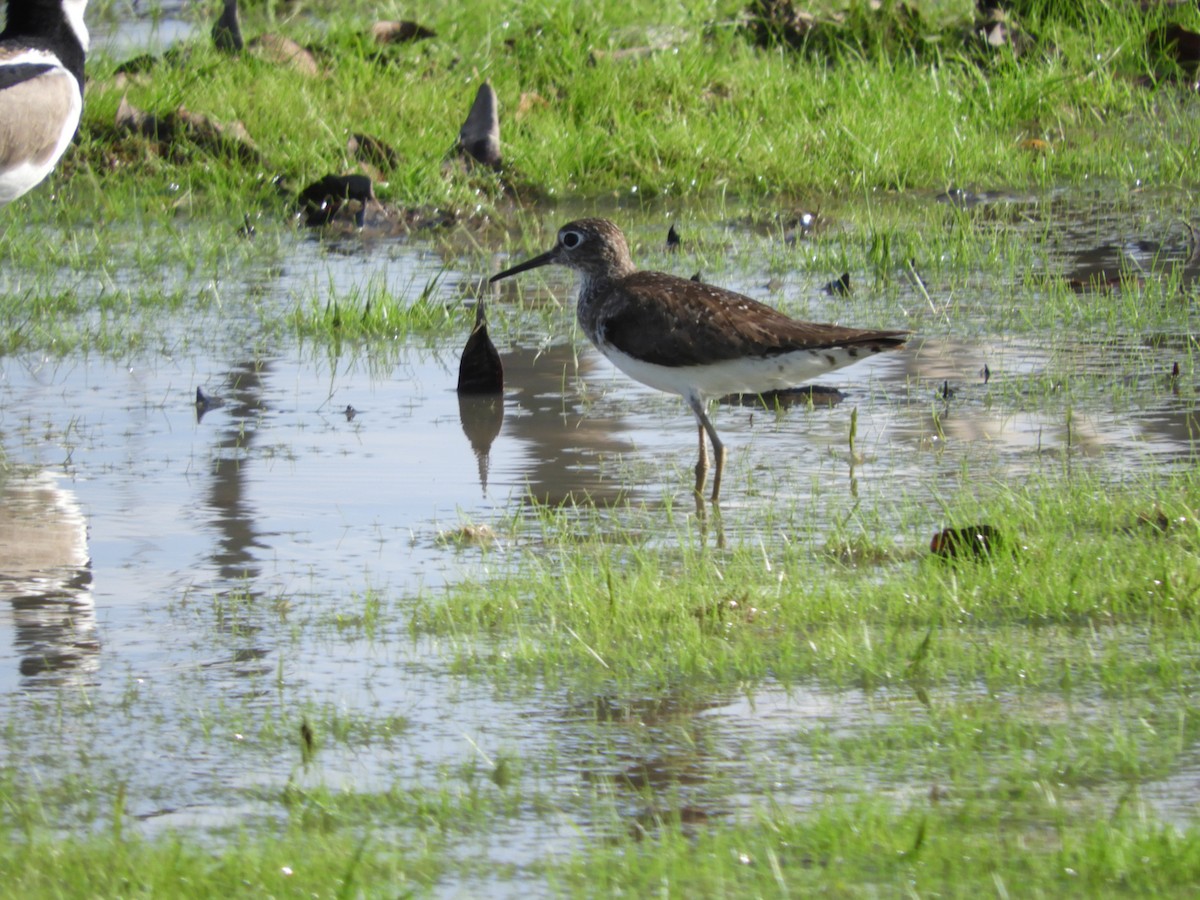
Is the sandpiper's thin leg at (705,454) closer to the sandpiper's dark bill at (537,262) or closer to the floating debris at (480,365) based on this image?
the floating debris at (480,365)

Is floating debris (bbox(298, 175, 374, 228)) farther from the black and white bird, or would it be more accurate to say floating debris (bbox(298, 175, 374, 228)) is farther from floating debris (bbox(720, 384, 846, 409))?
floating debris (bbox(720, 384, 846, 409))

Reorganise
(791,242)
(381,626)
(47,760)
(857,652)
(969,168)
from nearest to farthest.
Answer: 1. (47,760)
2. (857,652)
3. (381,626)
4. (791,242)
5. (969,168)

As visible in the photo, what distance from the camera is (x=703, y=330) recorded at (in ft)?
22.9

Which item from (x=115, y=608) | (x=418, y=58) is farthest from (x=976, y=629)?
(x=418, y=58)

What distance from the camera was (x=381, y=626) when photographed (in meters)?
5.19

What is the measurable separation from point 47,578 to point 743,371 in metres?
2.57

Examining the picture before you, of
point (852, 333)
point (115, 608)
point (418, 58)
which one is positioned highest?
point (418, 58)

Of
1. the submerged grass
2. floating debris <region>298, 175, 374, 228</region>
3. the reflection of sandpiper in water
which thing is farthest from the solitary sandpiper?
floating debris <region>298, 175, 374, 228</region>

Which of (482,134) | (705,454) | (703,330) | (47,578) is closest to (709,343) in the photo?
(703,330)

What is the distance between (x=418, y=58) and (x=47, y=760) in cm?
924

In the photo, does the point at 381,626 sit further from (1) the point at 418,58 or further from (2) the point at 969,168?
(1) the point at 418,58

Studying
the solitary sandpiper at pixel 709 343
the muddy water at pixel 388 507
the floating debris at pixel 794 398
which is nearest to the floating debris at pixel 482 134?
the muddy water at pixel 388 507

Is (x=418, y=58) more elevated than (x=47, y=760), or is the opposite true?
(x=418, y=58)

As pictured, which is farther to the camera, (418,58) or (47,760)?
(418,58)
